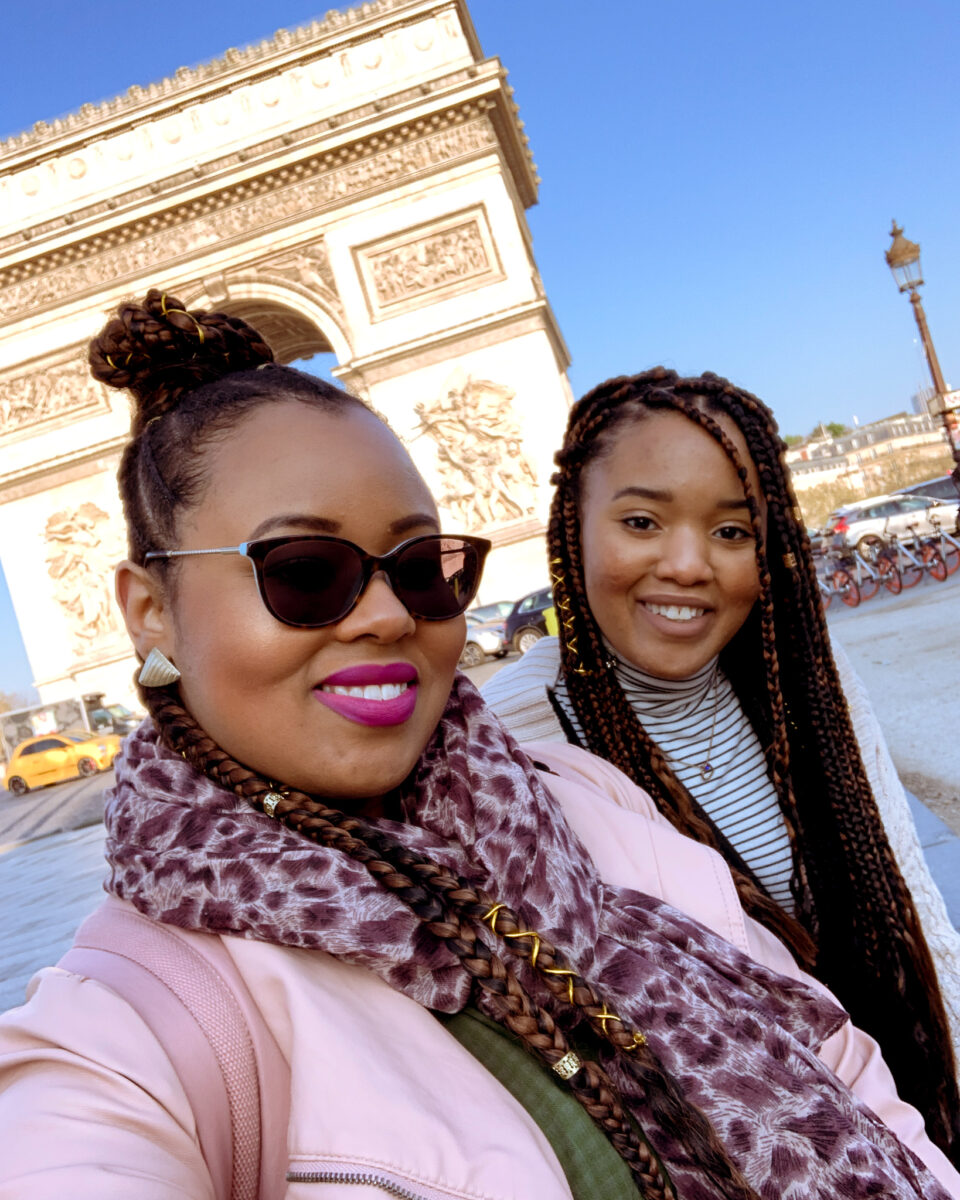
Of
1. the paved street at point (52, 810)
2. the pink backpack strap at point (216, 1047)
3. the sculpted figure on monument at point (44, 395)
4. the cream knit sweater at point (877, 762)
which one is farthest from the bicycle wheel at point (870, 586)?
the sculpted figure on monument at point (44, 395)

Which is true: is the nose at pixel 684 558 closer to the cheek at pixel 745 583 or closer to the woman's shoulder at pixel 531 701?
the cheek at pixel 745 583

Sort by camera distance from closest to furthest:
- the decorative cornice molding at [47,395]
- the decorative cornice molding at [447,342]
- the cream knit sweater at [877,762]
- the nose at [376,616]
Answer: the nose at [376,616] < the cream knit sweater at [877,762] < the decorative cornice molding at [447,342] < the decorative cornice molding at [47,395]

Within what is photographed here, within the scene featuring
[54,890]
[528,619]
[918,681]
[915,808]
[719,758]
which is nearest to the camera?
[719,758]

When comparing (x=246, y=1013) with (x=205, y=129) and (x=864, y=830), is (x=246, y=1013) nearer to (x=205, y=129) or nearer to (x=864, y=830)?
(x=864, y=830)

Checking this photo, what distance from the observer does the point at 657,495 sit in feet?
5.25

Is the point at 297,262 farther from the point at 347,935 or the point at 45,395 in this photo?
the point at 347,935

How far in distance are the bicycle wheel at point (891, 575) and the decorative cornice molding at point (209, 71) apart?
11672mm

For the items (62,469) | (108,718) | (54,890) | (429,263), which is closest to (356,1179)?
(54,890)

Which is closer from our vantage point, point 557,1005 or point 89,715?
point 557,1005

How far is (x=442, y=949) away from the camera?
873mm

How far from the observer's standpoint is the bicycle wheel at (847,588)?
38.0 ft

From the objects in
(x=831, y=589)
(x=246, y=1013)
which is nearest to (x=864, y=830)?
(x=246, y=1013)

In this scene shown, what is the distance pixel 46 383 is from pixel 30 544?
286 centimetres

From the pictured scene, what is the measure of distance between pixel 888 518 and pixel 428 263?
8.76 metres
